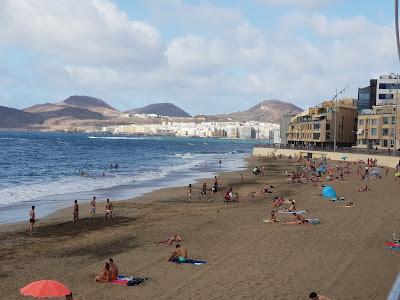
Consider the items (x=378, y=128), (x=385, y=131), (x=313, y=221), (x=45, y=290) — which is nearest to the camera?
(x=45, y=290)

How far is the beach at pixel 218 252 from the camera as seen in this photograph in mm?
15523

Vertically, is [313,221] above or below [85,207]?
above

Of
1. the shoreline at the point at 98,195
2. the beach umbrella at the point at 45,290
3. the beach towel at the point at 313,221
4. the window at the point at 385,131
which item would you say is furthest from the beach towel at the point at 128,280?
the window at the point at 385,131

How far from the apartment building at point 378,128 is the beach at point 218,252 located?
50296mm

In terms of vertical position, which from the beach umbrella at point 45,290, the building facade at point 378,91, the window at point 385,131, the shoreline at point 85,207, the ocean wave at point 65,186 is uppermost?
the building facade at point 378,91

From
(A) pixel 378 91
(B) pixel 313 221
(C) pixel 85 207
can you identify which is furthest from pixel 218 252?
(A) pixel 378 91

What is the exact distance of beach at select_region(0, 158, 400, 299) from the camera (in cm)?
1552

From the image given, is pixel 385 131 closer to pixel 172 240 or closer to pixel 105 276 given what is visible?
pixel 172 240

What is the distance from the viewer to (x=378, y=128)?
277 feet

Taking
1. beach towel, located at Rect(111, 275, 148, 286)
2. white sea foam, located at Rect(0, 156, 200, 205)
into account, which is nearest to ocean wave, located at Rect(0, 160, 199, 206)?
white sea foam, located at Rect(0, 156, 200, 205)

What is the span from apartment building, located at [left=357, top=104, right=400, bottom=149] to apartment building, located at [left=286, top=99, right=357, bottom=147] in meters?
6.97

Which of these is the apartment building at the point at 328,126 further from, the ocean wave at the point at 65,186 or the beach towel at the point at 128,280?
the beach towel at the point at 128,280

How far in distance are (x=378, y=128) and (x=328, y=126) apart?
56.9 feet

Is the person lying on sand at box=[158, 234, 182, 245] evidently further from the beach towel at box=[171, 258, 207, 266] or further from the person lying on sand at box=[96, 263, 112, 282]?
the person lying on sand at box=[96, 263, 112, 282]
